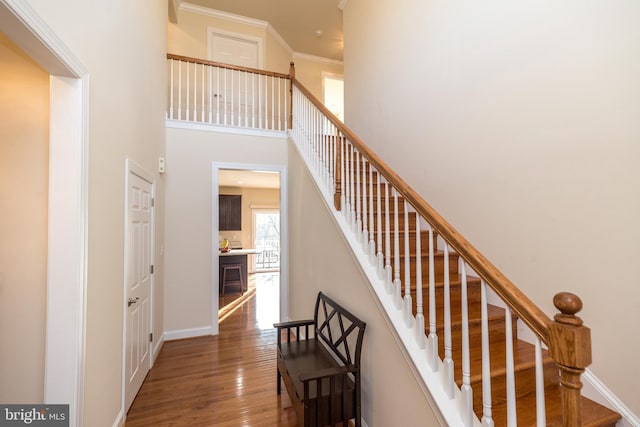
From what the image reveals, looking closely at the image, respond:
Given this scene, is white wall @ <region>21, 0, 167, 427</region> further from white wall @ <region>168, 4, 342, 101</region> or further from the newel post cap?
white wall @ <region>168, 4, 342, 101</region>

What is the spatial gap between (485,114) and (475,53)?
0.53 meters

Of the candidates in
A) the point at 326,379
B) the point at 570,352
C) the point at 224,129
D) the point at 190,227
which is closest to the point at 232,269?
the point at 190,227

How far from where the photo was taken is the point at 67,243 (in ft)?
4.83

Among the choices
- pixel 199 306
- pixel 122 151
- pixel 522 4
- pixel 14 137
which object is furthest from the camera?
pixel 199 306

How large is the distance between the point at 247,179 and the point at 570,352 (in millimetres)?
7268

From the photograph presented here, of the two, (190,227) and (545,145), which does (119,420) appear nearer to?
(190,227)

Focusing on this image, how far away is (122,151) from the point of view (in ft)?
7.04

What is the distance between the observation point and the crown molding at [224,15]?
4.71 meters

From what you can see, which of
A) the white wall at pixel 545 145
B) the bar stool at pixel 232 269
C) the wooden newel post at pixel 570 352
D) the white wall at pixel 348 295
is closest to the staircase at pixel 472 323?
the wooden newel post at pixel 570 352

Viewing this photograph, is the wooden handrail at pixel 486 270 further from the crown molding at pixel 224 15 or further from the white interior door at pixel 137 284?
the crown molding at pixel 224 15

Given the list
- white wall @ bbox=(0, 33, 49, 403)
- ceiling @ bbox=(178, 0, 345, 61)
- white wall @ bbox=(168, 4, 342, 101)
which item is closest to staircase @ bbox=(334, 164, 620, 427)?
white wall @ bbox=(0, 33, 49, 403)

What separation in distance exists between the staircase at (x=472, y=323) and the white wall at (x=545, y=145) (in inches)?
13.4

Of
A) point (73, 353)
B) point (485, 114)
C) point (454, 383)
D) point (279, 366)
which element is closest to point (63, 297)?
point (73, 353)

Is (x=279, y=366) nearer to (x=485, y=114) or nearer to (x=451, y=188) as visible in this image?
(x=451, y=188)
